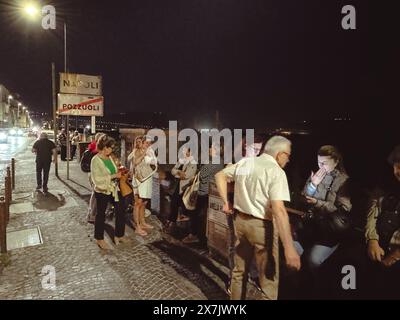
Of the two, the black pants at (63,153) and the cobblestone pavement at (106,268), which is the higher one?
the black pants at (63,153)

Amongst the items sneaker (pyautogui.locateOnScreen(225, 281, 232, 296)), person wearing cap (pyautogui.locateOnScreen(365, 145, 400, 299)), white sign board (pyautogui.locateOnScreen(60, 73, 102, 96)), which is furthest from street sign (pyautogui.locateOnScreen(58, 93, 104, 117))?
person wearing cap (pyautogui.locateOnScreen(365, 145, 400, 299))

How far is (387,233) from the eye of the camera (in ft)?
11.5

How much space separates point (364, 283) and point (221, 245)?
2035 mm

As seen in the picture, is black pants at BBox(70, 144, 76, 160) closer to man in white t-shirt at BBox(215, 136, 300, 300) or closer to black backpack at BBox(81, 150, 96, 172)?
black backpack at BBox(81, 150, 96, 172)

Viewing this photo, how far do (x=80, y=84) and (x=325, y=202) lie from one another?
9.98m

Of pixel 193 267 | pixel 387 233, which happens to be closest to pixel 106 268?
pixel 193 267

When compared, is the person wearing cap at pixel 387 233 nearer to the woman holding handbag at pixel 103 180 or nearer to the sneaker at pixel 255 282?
the sneaker at pixel 255 282

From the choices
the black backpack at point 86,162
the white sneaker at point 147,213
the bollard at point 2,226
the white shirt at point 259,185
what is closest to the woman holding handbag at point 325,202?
the white shirt at point 259,185

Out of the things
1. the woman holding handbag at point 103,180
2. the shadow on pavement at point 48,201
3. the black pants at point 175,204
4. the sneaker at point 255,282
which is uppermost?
the woman holding handbag at point 103,180

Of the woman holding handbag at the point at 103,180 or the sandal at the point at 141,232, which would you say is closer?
the woman holding handbag at the point at 103,180

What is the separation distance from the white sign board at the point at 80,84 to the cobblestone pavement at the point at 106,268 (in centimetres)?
571

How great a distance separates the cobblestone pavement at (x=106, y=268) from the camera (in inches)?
163
